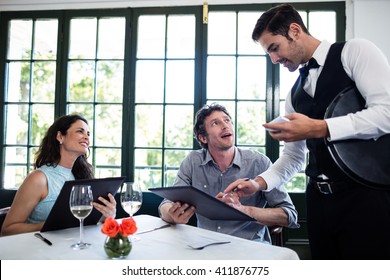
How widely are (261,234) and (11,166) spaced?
2.81 m

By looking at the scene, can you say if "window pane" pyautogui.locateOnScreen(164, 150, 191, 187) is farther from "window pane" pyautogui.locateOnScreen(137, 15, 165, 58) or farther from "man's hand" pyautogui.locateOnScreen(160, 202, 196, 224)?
"man's hand" pyautogui.locateOnScreen(160, 202, 196, 224)

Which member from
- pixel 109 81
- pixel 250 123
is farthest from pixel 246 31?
pixel 109 81

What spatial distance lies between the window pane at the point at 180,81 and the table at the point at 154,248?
203 centimetres

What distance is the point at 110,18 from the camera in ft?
11.2

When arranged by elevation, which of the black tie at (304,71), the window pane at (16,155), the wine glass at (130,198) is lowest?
the wine glass at (130,198)

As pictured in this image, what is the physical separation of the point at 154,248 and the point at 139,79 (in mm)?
2397

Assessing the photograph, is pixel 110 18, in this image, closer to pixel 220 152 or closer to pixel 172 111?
pixel 172 111

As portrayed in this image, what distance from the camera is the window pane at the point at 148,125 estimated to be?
3.32 metres

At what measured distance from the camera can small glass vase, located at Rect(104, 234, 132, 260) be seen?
1073 mm

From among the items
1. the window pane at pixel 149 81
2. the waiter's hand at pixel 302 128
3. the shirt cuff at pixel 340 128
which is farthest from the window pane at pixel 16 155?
the shirt cuff at pixel 340 128

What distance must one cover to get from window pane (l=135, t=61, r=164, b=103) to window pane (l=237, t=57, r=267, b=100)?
0.75 m

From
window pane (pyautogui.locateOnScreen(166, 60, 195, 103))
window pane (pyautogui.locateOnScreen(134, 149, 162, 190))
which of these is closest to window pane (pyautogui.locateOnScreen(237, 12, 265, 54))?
window pane (pyautogui.locateOnScreen(166, 60, 195, 103))

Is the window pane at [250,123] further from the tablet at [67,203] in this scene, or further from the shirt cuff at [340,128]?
the shirt cuff at [340,128]

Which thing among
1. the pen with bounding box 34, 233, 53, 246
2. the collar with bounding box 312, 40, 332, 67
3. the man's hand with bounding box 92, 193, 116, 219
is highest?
the collar with bounding box 312, 40, 332, 67
